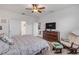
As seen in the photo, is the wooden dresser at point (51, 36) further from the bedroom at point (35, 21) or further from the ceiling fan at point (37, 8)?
the ceiling fan at point (37, 8)

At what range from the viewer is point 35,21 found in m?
1.80

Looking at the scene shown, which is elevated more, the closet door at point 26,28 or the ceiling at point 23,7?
the ceiling at point 23,7

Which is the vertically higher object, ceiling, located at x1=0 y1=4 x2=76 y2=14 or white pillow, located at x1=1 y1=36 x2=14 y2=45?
ceiling, located at x1=0 y1=4 x2=76 y2=14

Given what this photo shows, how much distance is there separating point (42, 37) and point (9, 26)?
0.51 m

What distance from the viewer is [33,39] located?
5.91 ft

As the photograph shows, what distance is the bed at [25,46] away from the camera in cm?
174

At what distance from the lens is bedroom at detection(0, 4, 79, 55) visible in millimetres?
1762

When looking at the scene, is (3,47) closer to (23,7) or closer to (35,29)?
(35,29)

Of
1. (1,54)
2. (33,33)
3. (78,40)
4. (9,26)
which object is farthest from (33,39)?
(78,40)

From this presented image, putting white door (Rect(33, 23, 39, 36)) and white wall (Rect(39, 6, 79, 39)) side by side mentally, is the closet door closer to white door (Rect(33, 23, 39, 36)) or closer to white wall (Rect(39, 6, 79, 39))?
white door (Rect(33, 23, 39, 36))

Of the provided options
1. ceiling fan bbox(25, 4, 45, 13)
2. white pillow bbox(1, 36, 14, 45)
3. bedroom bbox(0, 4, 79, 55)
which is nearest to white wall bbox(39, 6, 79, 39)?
bedroom bbox(0, 4, 79, 55)

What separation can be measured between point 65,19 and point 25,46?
0.71 m

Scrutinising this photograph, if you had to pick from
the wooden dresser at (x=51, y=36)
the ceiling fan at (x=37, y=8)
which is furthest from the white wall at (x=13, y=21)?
the wooden dresser at (x=51, y=36)
